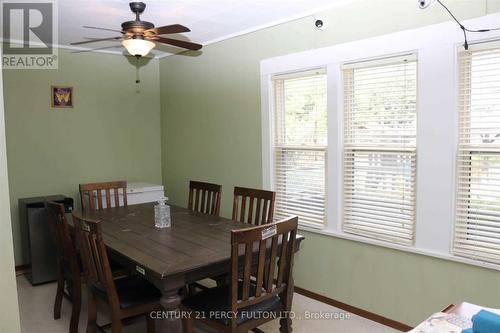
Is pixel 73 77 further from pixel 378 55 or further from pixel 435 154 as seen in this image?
pixel 435 154

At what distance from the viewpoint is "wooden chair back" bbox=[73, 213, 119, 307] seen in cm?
218

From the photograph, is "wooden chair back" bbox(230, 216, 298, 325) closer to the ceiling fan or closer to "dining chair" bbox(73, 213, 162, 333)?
"dining chair" bbox(73, 213, 162, 333)

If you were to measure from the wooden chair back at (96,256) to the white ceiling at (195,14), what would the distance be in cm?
171

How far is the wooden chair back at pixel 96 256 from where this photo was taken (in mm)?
2176

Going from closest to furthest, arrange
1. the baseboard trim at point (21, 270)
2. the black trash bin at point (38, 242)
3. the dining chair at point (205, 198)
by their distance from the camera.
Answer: the dining chair at point (205, 198) < the black trash bin at point (38, 242) < the baseboard trim at point (21, 270)

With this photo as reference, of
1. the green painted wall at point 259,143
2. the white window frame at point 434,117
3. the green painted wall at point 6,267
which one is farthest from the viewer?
the green painted wall at point 259,143

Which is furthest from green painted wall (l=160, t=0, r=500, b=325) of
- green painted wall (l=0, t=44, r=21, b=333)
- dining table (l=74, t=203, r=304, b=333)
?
green painted wall (l=0, t=44, r=21, b=333)

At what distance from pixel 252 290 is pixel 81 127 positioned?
10.3 ft

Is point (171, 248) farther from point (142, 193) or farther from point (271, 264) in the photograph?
point (142, 193)

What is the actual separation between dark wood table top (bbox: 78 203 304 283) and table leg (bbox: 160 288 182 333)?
0.10 metres

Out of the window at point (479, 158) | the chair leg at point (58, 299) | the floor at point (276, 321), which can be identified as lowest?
the floor at point (276, 321)

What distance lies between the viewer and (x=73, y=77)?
14.5 feet

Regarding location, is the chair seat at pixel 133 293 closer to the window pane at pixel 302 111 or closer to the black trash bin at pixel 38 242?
the black trash bin at pixel 38 242

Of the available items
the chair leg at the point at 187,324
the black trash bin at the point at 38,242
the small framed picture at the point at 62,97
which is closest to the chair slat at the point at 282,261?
the chair leg at the point at 187,324
